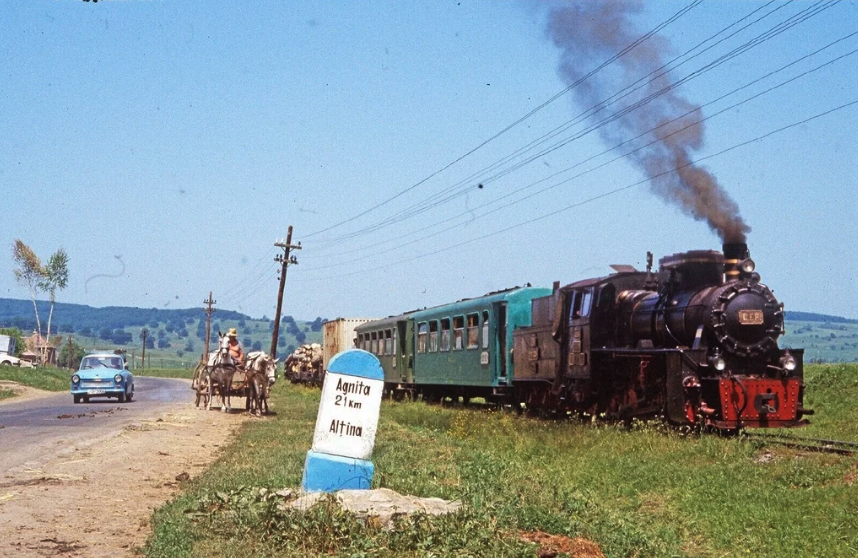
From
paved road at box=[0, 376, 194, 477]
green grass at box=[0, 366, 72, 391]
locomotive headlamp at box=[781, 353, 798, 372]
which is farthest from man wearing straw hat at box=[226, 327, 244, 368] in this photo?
green grass at box=[0, 366, 72, 391]

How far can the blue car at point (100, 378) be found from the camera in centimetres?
3494

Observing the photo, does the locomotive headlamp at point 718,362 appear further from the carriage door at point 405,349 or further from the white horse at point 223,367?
the carriage door at point 405,349

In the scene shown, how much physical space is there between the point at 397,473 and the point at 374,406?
265 centimetres

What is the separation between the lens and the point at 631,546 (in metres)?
9.09

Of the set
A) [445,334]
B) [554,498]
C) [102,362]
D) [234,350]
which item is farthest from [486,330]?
[554,498]

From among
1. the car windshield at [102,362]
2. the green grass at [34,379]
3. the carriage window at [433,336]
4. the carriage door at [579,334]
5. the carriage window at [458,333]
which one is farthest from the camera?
the green grass at [34,379]

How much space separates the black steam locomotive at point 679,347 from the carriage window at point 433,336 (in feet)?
30.5

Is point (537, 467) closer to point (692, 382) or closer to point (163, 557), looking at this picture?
point (692, 382)

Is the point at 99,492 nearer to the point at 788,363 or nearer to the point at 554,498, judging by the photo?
the point at 554,498

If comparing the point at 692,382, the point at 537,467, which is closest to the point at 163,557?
the point at 537,467

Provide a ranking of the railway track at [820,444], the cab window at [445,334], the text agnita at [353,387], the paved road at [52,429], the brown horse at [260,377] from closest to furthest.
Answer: the text agnita at [353,387]
the railway track at [820,444]
the paved road at [52,429]
the brown horse at [260,377]
the cab window at [445,334]

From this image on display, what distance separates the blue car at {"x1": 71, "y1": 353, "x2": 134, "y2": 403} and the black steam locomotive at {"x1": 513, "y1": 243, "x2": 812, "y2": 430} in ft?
61.3

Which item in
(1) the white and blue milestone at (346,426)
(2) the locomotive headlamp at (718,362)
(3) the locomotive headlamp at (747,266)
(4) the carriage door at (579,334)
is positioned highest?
(3) the locomotive headlamp at (747,266)

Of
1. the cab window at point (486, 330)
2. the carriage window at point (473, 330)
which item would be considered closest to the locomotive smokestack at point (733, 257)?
the cab window at point (486, 330)
